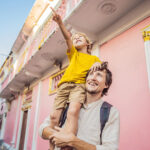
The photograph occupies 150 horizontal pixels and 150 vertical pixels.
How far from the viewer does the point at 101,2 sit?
9.07ft

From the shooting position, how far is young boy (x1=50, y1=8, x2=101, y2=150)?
4.20 feet

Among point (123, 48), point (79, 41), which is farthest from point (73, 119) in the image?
point (123, 48)

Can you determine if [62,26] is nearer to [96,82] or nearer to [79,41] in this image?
[79,41]

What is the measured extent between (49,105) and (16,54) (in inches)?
283

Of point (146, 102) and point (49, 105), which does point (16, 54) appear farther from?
point (146, 102)

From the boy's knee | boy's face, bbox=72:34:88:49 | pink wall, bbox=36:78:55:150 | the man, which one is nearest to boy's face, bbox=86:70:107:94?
the man

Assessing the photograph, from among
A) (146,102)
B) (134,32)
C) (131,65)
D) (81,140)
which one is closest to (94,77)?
(81,140)

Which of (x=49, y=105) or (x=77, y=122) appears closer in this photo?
(x=77, y=122)

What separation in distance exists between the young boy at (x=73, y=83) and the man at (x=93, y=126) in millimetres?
67

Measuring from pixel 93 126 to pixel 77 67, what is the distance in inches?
24.4

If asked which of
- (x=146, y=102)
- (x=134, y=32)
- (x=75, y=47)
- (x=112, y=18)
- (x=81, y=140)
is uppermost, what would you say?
(x=112, y=18)

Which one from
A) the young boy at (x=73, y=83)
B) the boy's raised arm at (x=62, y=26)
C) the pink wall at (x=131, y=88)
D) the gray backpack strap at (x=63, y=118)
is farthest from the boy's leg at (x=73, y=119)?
the pink wall at (x=131, y=88)

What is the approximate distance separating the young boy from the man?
67 mm

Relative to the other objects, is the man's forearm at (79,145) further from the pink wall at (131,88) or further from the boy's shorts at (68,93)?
the pink wall at (131,88)
